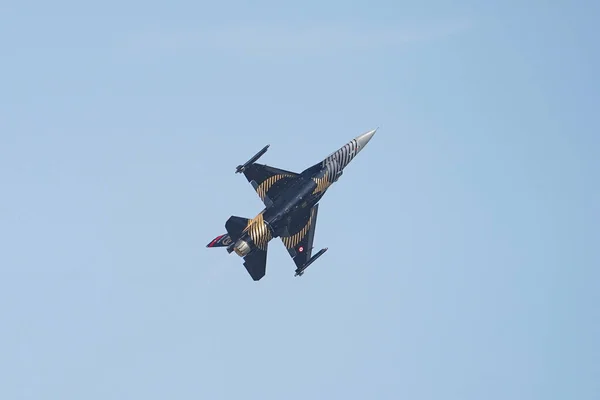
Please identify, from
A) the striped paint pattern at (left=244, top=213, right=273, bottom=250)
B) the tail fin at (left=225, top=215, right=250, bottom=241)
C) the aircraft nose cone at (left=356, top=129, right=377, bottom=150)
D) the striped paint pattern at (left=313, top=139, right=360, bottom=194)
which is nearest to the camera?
the tail fin at (left=225, top=215, right=250, bottom=241)

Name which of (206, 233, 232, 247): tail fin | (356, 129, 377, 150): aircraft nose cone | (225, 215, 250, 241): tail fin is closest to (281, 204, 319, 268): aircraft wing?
(225, 215, 250, 241): tail fin

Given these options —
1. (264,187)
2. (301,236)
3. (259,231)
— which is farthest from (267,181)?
(301,236)

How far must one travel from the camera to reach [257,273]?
11856 centimetres

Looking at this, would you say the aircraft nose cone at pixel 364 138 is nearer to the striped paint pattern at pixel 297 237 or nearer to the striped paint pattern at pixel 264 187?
the striped paint pattern at pixel 297 237

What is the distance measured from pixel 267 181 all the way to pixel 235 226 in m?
8.68

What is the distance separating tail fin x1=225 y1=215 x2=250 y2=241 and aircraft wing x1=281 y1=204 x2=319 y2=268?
7346 millimetres

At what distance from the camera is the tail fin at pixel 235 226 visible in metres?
116

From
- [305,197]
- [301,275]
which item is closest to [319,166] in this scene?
[305,197]

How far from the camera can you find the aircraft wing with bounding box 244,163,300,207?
120188 mm

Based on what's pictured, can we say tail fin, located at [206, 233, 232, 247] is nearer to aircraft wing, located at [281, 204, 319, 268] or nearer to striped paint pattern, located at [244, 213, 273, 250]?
striped paint pattern, located at [244, 213, 273, 250]

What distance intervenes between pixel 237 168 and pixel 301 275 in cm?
1701

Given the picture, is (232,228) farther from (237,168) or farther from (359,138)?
(359,138)

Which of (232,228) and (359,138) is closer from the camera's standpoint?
(232,228)

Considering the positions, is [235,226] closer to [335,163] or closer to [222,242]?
[222,242]
